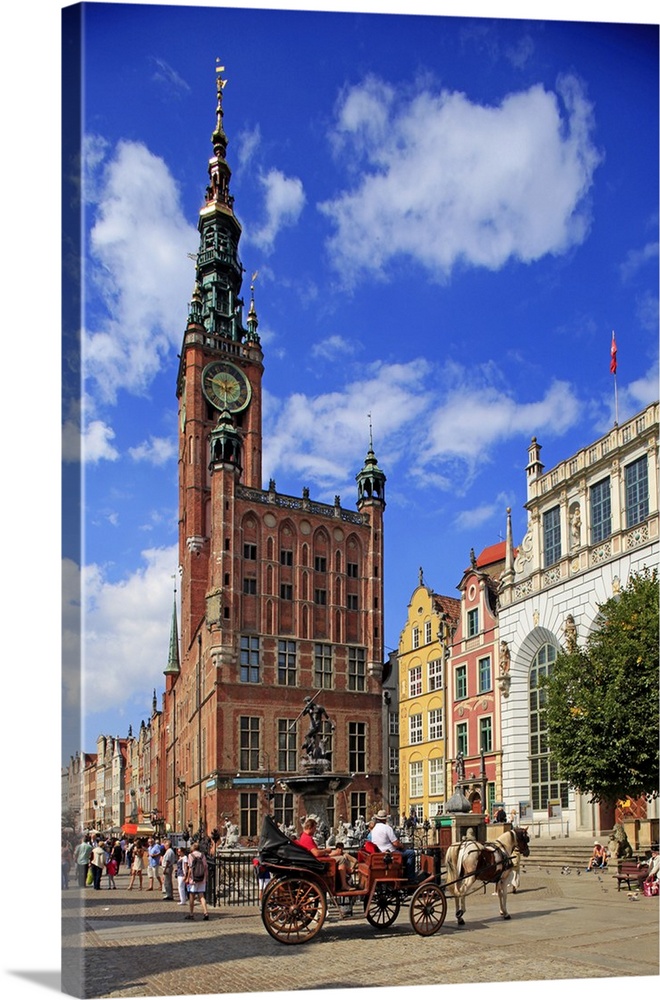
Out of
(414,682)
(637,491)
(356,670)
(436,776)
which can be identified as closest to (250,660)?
(356,670)

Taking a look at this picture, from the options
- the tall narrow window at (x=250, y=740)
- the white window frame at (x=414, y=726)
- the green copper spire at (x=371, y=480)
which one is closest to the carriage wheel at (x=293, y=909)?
the green copper spire at (x=371, y=480)

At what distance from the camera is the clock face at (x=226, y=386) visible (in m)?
24.2

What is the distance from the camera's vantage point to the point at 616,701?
1870cm

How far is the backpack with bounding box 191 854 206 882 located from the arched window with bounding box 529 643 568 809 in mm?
9331

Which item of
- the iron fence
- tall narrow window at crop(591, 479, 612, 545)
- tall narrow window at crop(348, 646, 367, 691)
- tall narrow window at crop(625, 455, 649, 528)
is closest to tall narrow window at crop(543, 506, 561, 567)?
tall narrow window at crop(591, 479, 612, 545)

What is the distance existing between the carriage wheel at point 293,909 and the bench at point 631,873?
22.3 ft

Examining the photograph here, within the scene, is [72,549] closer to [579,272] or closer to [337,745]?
[579,272]

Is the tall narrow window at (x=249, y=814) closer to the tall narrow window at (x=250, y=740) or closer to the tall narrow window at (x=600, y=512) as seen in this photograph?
the tall narrow window at (x=250, y=740)

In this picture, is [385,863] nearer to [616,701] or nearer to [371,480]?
[371,480]

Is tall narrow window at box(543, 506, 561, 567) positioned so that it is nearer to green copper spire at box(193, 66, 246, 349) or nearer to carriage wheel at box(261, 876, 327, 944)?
green copper spire at box(193, 66, 246, 349)

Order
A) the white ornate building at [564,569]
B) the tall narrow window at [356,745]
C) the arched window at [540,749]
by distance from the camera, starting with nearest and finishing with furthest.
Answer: the white ornate building at [564,569], the arched window at [540,749], the tall narrow window at [356,745]

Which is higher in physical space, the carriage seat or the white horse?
the carriage seat

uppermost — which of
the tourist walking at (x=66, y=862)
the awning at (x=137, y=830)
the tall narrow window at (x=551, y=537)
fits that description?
the tall narrow window at (x=551, y=537)

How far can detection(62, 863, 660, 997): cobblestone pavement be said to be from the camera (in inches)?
398
